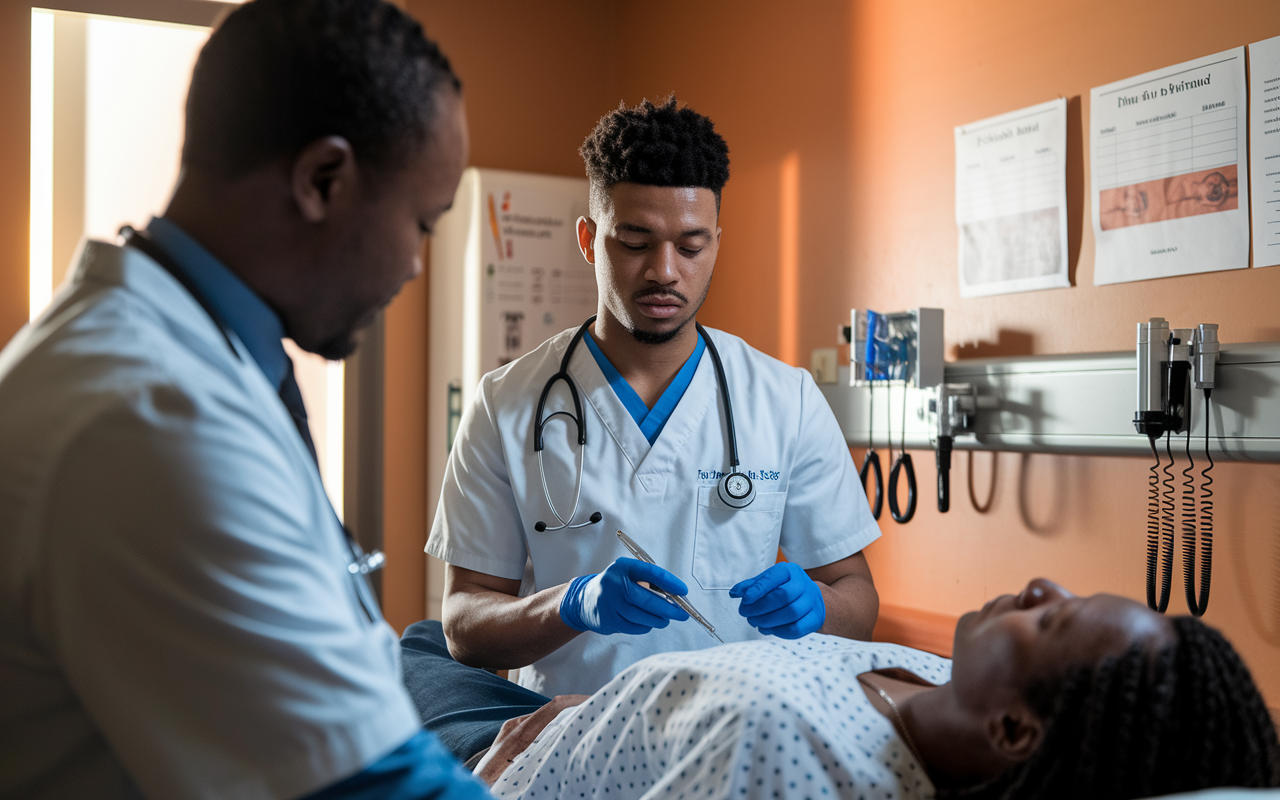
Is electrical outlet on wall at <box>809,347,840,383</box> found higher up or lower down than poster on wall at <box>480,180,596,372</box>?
lower down

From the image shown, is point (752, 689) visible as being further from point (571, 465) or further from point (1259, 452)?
point (1259, 452)

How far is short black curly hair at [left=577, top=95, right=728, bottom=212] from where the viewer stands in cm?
165

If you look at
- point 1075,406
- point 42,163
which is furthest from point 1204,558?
point 42,163

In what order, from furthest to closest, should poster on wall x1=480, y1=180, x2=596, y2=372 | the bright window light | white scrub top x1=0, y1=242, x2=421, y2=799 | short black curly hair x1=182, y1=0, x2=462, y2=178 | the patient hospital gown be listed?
poster on wall x1=480, y1=180, x2=596, y2=372 < the bright window light < the patient hospital gown < short black curly hair x1=182, y1=0, x2=462, y2=178 < white scrub top x1=0, y1=242, x2=421, y2=799

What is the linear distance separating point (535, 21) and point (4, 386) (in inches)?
126

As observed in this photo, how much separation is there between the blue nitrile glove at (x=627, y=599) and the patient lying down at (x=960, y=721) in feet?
0.49

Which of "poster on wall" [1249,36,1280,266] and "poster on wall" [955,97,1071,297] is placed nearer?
"poster on wall" [1249,36,1280,266]

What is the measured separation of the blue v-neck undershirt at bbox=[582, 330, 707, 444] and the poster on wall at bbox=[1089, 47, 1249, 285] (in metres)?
0.86

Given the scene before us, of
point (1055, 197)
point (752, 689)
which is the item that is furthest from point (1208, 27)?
point (752, 689)

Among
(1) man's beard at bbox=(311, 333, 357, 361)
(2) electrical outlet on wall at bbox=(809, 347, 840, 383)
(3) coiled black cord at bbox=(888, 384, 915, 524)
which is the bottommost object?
(3) coiled black cord at bbox=(888, 384, 915, 524)

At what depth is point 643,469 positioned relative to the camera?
1.66 metres

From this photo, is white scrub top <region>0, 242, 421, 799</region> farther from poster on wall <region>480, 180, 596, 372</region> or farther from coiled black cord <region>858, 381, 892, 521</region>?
poster on wall <region>480, 180, 596, 372</region>

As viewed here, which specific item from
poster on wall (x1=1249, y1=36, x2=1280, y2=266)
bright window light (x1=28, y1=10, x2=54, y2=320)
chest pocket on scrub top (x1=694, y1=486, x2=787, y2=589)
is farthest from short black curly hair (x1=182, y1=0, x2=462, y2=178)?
bright window light (x1=28, y1=10, x2=54, y2=320)

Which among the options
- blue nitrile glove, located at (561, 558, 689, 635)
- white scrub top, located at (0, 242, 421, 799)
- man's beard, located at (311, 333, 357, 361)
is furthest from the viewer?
blue nitrile glove, located at (561, 558, 689, 635)
